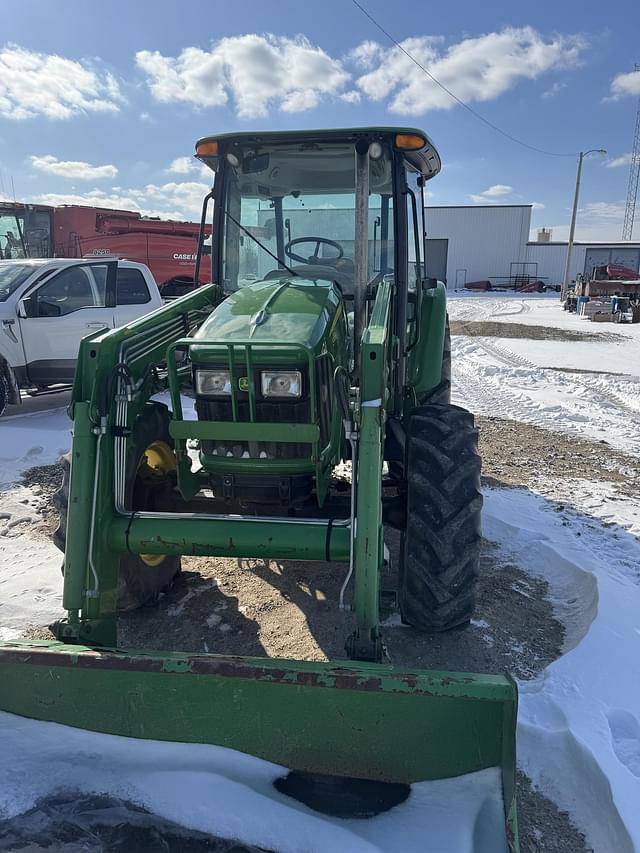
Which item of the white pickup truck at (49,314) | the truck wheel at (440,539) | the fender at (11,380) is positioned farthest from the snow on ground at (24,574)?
the white pickup truck at (49,314)

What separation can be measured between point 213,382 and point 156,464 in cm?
104

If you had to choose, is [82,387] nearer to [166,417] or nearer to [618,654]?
[166,417]

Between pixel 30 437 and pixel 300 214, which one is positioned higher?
pixel 300 214

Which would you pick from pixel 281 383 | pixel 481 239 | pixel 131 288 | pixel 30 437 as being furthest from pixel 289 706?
pixel 481 239

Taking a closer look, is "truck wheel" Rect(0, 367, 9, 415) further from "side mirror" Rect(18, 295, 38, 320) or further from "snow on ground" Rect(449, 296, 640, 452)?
"snow on ground" Rect(449, 296, 640, 452)

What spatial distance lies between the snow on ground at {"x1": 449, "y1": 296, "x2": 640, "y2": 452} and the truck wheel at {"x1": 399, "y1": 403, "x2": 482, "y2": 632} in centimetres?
444

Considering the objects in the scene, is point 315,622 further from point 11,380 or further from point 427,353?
point 11,380

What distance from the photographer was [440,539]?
10.5 ft

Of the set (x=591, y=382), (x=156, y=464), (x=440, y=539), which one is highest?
(x=156, y=464)

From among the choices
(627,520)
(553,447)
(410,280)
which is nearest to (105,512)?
(410,280)

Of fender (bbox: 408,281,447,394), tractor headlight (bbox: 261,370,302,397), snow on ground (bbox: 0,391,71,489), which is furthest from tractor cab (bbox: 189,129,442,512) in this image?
snow on ground (bbox: 0,391,71,489)

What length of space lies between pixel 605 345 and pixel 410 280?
1241 cm

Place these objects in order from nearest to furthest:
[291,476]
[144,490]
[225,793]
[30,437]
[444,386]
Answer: [225,793]
[291,476]
[144,490]
[444,386]
[30,437]

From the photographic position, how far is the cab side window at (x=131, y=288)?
9.29 metres
